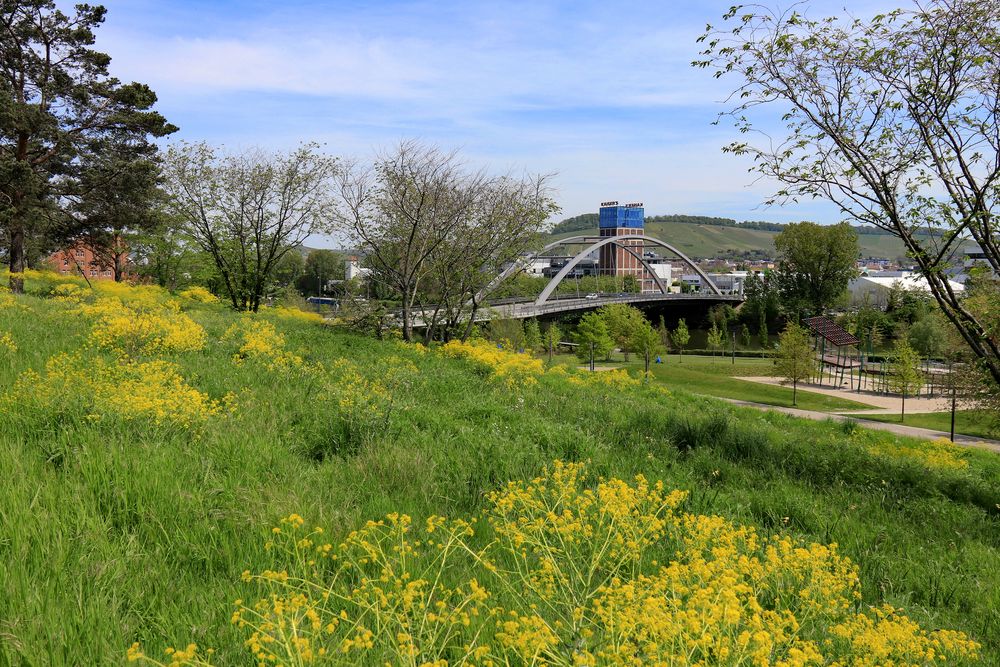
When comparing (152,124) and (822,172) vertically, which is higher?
(152,124)

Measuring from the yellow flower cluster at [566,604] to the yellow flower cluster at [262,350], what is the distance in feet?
19.4

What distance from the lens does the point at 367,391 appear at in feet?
24.9

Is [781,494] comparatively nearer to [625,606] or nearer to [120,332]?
[625,606]

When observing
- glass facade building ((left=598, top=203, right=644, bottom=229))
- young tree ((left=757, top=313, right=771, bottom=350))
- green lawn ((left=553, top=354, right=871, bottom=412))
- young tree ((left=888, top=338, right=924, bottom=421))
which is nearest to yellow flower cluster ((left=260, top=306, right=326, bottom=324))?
green lawn ((left=553, top=354, right=871, bottom=412))

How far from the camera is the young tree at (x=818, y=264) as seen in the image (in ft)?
252

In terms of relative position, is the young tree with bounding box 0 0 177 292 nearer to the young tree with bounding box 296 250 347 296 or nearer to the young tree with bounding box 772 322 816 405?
the young tree with bounding box 772 322 816 405

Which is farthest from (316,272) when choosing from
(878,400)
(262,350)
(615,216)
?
(615,216)

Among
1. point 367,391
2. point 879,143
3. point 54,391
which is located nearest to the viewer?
point 54,391

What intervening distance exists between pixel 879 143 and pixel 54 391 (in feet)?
35.1

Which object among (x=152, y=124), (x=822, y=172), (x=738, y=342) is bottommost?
(x=738, y=342)

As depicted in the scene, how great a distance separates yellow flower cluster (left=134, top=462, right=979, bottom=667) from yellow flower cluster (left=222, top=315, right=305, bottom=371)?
5911 mm

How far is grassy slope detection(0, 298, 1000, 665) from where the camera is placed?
2.60m

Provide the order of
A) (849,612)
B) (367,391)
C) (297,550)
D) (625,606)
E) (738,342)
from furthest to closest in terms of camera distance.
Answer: (738,342)
(367,391)
(849,612)
(297,550)
(625,606)

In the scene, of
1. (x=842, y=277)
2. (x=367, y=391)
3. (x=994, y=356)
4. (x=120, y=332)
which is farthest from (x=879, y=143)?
(x=842, y=277)
